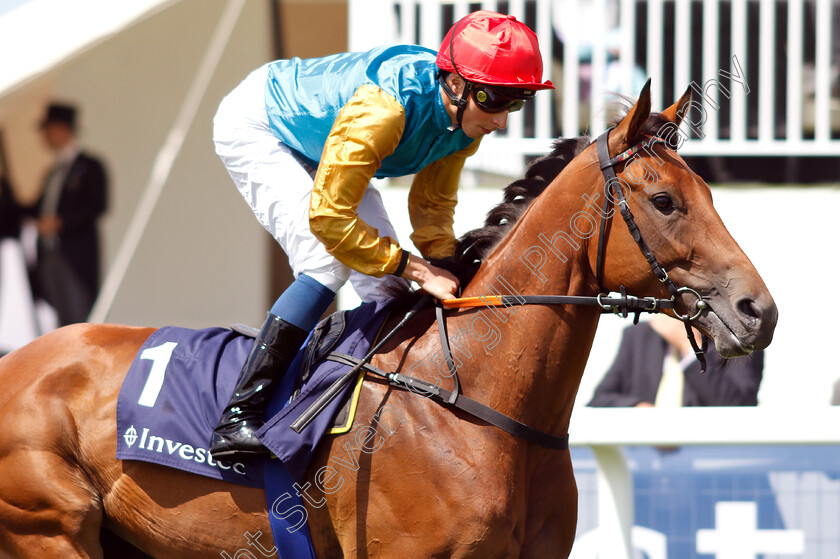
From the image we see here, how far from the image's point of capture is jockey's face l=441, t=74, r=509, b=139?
2.40 metres

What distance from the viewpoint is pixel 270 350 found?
8.00ft

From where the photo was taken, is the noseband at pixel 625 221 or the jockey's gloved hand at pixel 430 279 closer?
the noseband at pixel 625 221

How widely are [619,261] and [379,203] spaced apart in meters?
0.79

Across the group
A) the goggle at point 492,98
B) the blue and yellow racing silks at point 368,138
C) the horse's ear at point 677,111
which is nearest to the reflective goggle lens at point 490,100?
the goggle at point 492,98

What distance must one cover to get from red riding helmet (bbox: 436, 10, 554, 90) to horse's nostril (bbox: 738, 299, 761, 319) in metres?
0.72

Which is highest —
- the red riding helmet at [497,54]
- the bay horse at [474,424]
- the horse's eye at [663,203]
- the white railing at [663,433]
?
the red riding helmet at [497,54]

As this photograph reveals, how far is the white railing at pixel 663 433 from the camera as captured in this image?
2.96 m

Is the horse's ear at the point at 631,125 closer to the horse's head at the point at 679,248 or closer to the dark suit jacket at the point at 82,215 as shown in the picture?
the horse's head at the point at 679,248

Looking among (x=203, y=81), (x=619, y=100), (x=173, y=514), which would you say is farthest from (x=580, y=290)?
(x=203, y=81)

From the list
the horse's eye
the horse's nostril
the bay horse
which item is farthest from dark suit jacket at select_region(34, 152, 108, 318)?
the horse's nostril

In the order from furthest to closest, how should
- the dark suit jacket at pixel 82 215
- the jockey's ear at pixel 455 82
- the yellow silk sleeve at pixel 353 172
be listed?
the dark suit jacket at pixel 82 215 < the jockey's ear at pixel 455 82 < the yellow silk sleeve at pixel 353 172

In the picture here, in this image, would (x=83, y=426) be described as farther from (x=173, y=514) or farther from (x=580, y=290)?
(x=580, y=290)

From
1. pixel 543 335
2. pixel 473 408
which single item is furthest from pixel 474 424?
pixel 543 335

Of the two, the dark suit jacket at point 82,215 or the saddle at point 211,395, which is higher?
the saddle at point 211,395
